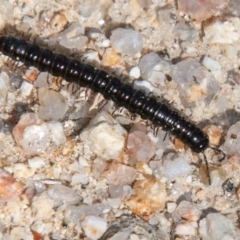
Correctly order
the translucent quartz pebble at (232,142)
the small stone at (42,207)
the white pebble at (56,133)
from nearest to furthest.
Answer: the small stone at (42,207)
the white pebble at (56,133)
the translucent quartz pebble at (232,142)

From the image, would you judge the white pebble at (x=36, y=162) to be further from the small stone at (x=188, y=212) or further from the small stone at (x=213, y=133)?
the small stone at (x=213, y=133)

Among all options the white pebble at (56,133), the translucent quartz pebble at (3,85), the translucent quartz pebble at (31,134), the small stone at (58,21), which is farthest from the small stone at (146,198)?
the small stone at (58,21)

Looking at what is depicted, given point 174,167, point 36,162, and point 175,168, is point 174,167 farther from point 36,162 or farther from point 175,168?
point 36,162

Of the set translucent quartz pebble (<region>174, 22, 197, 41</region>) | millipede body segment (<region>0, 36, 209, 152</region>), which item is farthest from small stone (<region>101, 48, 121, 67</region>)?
translucent quartz pebble (<region>174, 22, 197, 41</region>)

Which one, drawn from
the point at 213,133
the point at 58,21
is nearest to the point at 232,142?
the point at 213,133

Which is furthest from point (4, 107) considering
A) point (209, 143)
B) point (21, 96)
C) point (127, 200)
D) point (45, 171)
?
point (209, 143)

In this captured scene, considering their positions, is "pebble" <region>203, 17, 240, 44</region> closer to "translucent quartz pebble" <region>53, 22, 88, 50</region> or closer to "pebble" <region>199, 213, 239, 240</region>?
"translucent quartz pebble" <region>53, 22, 88, 50</region>
